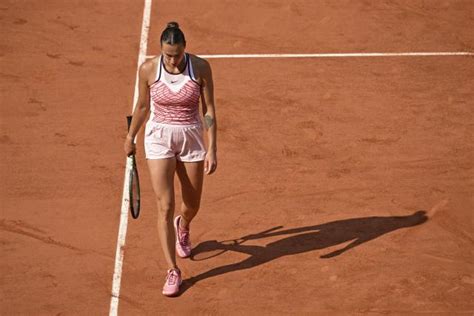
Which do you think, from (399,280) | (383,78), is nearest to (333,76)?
(383,78)

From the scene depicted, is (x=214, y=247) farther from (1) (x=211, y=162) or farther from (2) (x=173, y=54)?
(2) (x=173, y=54)

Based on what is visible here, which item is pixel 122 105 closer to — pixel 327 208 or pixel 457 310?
pixel 327 208

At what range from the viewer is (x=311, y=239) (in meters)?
10.6

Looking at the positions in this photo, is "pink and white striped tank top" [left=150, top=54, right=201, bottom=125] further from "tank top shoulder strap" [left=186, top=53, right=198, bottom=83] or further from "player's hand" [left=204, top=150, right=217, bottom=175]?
"player's hand" [left=204, top=150, right=217, bottom=175]

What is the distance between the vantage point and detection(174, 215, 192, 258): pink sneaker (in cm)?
1026

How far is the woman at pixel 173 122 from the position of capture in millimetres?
8891

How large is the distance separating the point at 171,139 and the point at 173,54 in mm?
893

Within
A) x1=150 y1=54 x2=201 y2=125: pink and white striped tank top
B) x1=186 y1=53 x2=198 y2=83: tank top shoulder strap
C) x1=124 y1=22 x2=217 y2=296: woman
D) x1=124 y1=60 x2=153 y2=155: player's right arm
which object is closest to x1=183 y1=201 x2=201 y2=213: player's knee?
x1=124 y1=22 x2=217 y2=296: woman

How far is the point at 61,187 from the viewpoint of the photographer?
36.9 ft

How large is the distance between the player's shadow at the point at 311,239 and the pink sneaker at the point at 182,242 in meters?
0.11

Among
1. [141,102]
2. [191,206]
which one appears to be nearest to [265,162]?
[191,206]

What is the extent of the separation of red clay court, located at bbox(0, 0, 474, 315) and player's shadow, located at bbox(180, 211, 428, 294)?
0.02 meters

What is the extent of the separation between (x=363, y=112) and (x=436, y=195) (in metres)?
1.80

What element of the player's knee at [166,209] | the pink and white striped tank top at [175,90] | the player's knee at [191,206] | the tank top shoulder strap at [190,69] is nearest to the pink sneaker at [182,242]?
the player's knee at [191,206]
